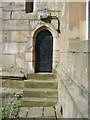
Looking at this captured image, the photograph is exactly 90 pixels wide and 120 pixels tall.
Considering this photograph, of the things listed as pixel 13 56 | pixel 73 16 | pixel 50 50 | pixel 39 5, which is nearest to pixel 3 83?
pixel 13 56

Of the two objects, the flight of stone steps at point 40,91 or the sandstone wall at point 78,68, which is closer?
the sandstone wall at point 78,68

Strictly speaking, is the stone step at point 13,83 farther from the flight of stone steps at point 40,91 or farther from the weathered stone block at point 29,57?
the weathered stone block at point 29,57

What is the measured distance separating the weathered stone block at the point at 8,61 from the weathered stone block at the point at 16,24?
883 millimetres

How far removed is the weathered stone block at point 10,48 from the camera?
235 inches

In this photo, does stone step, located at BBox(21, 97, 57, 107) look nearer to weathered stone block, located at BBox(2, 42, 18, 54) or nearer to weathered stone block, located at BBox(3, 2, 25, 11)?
weathered stone block, located at BBox(2, 42, 18, 54)

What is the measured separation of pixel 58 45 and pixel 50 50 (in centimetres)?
37

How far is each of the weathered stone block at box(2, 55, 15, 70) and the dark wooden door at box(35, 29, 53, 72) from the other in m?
0.74

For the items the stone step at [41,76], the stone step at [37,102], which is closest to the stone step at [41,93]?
the stone step at [37,102]

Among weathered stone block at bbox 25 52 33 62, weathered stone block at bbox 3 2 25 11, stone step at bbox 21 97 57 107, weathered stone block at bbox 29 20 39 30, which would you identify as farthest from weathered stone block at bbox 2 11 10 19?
stone step at bbox 21 97 57 107

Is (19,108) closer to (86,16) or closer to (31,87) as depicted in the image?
(31,87)

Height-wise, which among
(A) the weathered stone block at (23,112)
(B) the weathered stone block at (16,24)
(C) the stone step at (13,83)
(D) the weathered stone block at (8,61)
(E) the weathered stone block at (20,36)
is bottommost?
(A) the weathered stone block at (23,112)

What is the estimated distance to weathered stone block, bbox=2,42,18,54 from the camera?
5969 millimetres

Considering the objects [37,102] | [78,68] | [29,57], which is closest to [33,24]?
[29,57]

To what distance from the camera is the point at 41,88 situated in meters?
5.30
